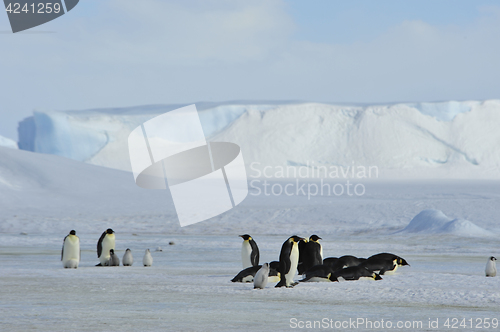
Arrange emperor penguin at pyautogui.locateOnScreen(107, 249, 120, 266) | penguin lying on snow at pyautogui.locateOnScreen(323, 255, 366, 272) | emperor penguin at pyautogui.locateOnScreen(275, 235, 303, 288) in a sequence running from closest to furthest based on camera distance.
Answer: emperor penguin at pyautogui.locateOnScreen(275, 235, 303, 288) < penguin lying on snow at pyautogui.locateOnScreen(323, 255, 366, 272) < emperor penguin at pyautogui.locateOnScreen(107, 249, 120, 266)

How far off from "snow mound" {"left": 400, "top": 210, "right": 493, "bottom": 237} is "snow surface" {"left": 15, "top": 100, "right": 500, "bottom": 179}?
28166mm

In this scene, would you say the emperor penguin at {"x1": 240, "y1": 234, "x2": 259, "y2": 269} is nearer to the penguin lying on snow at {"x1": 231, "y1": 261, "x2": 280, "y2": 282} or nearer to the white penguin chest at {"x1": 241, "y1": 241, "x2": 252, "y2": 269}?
the white penguin chest at {"x1": 241, "y1": 241, "x2": 252, "y2": 269}

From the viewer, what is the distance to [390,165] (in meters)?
48.6

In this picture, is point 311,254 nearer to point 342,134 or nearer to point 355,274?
point 355,274

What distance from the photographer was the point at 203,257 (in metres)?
12.1

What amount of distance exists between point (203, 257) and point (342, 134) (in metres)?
39.6

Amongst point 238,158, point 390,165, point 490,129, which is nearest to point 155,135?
point 238,158

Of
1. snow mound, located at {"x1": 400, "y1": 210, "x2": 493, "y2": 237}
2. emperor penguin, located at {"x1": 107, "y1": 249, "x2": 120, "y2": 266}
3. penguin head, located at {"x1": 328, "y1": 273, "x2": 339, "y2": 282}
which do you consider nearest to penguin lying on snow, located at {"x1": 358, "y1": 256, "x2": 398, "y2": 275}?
penguin head, located at {"x1": 328, "y1": 273, "x2": 339, "y2": 282}

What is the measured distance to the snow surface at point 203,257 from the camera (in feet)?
17.9

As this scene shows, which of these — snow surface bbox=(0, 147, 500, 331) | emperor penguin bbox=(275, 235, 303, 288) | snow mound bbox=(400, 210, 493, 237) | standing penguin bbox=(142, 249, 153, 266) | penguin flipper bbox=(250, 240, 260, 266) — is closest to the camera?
snow surface bbox=(0, 147, 500, 331)

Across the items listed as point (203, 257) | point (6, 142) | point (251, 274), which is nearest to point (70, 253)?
point (203, 257)

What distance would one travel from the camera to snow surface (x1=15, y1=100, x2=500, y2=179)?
46.3 meters

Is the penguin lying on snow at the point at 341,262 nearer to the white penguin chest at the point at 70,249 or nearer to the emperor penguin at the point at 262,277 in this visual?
the emperor penguin at the point at 262,277

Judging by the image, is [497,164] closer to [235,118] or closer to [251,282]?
[235,118]
